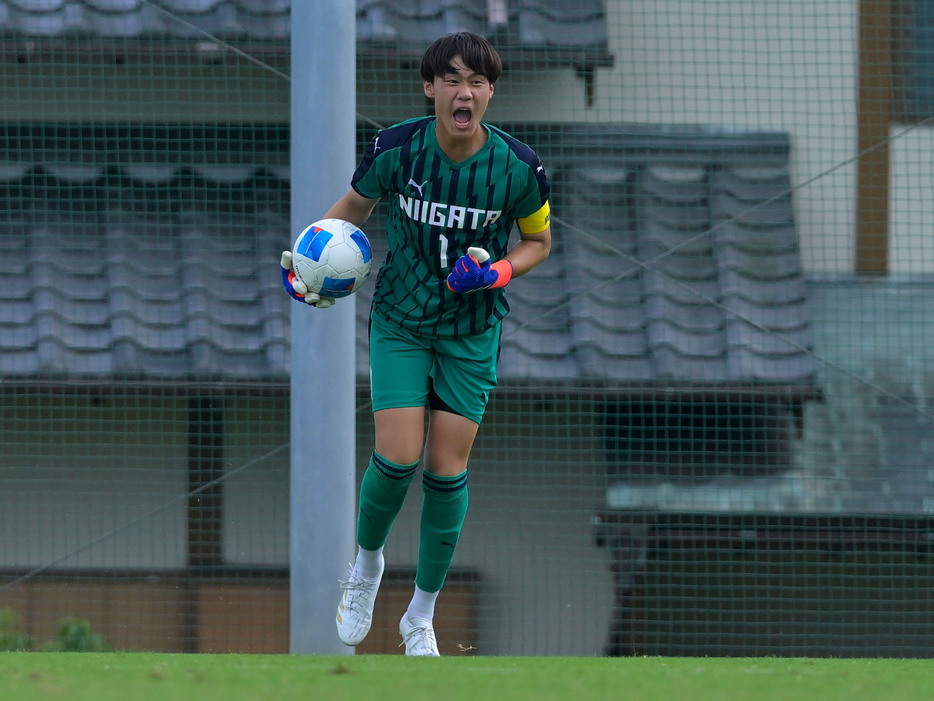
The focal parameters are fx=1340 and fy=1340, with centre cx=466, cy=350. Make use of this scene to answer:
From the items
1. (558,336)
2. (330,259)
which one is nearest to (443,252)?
(330,259)

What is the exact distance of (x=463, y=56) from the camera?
3.02 m

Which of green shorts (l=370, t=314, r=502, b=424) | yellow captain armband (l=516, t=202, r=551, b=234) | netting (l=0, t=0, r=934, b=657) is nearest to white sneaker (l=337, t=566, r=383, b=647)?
green shorts (l=370, t=314, r=502, b=424)

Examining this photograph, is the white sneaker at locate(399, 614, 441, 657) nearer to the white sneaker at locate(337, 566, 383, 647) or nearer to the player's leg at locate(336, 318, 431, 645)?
the white sneaker at locate(337, 566, 383, 647)

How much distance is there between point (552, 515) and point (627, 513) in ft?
1.29

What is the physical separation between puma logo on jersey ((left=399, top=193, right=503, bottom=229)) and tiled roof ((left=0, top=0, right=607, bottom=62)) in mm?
2162

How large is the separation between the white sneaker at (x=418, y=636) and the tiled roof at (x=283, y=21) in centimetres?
257

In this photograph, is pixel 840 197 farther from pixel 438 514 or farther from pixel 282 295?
pixel 438 514

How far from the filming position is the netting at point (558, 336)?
16.8 ft

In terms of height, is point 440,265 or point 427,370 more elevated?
point 440,265

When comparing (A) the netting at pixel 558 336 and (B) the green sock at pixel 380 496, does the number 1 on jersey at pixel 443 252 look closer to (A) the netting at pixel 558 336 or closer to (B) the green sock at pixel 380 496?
(B) the green sock at pixel 380 496

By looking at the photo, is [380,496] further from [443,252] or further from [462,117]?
[462,117]

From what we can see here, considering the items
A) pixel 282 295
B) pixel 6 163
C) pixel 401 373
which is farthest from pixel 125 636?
pixel 401 373

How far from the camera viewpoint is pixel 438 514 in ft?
10.8

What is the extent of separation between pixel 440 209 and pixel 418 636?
1.06 meters
